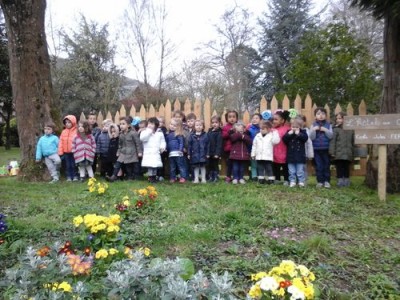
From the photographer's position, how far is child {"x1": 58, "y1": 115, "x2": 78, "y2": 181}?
926 cm

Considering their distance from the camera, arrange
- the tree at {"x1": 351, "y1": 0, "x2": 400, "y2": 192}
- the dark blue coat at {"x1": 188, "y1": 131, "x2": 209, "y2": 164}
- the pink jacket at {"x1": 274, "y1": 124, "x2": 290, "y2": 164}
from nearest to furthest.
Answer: the tree at {"x1": 351, "y1": 0, "x2": 400, "y2": 192} < the pink jacket at {"x1": 274, "y1": 124, "x2": 290, "y2": 164} < the dark blue coat at {"x1": 188, "y1": 131, "x2": 209, "y2": 164}

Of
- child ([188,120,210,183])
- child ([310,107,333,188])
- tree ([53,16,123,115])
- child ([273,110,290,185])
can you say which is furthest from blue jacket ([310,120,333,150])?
tree ([53,16,123,115])

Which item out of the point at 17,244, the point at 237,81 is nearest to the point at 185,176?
the point at 17,244

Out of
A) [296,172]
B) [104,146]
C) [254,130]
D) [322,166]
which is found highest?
[254,130]

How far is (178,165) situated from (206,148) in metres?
0.83

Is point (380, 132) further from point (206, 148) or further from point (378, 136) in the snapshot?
point (206, 148)

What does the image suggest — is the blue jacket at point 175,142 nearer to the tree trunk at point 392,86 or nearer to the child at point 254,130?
the child at point 254,130

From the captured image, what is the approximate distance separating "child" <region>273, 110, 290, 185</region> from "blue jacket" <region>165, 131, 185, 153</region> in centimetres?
214

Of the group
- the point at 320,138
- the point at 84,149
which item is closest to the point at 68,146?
the point at 84,149

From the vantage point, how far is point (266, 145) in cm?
796

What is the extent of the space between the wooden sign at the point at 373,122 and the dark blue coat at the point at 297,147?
3.49 feet

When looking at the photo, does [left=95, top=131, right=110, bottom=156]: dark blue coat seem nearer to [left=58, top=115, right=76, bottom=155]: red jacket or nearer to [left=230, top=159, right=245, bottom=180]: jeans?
[left=58, top=115, right=76, bottom=155]: red jacket

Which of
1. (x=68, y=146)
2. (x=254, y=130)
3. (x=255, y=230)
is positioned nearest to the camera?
(x=255, y=230)

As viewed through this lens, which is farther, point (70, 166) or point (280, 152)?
point (70, 166)
